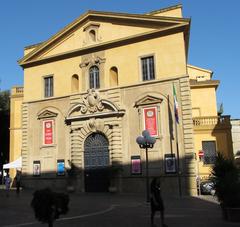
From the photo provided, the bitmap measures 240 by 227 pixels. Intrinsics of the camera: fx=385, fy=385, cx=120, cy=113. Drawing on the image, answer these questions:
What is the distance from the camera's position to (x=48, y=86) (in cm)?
3278

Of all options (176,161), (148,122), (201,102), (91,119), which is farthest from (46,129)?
(201,102)

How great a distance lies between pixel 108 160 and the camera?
28.6 m

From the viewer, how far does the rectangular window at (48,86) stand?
107ft

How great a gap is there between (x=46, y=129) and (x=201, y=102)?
1443 centimetres

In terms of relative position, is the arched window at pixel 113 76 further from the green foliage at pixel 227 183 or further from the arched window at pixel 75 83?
the green foliage at pixel 227 183

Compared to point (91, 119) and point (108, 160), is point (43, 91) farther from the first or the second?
point (108, 160)

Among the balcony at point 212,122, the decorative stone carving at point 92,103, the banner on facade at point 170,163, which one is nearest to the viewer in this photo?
the banner on facade at point 170,163

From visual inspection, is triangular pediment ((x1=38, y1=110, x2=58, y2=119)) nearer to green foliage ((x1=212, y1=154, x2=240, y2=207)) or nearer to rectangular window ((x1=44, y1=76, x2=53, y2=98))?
rectangular window ((x1=44, y1=76, x2=53, y2=98))

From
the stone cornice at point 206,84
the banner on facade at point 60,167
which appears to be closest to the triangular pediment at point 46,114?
the banner on facade at point 60,167

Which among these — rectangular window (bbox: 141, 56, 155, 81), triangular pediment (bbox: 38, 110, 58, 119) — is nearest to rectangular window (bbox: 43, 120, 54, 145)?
triangular pediment (bbox: 38, 110, 58, 119)

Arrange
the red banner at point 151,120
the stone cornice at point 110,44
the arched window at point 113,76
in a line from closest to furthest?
the red banner at point 151,120 < the stone cornice at point 110,44 < the arched window at point 113,76

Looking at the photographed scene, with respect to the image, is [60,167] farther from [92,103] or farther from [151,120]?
[151,120]

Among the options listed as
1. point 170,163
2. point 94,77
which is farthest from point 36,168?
point 170,163

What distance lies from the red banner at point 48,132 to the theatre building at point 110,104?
82mm
